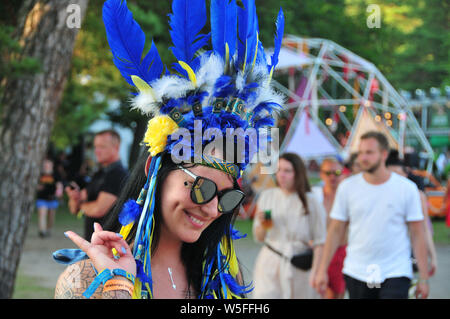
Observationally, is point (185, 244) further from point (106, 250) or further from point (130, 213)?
point (106, 250)

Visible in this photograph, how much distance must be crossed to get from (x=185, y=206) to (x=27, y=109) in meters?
3.12

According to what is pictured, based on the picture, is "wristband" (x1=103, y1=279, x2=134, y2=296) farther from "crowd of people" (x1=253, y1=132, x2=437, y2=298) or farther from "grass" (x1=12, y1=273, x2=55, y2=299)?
"grass" (x1=12, y1=273, x2=55, y2=299)

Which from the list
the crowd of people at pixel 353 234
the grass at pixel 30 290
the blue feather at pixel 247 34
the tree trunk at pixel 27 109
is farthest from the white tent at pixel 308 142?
the blue feather at pixel 247 34

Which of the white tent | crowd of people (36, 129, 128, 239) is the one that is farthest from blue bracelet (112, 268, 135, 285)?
the white tent

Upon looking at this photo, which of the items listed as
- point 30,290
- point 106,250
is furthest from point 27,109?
point 30,290

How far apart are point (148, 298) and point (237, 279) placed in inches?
19.2

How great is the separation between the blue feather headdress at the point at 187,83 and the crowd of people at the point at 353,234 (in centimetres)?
296

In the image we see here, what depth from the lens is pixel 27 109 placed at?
4.51 metres

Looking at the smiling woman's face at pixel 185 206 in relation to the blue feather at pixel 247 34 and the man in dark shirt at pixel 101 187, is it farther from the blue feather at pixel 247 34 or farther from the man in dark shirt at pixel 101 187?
the man in dark shirt at pixel 101 187

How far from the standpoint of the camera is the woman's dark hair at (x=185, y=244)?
1907mm

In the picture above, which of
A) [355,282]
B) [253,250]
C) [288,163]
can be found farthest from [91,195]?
[253,250]

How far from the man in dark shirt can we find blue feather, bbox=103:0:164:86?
3321 mm

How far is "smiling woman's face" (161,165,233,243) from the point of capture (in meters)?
1.84

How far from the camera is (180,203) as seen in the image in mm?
1846
